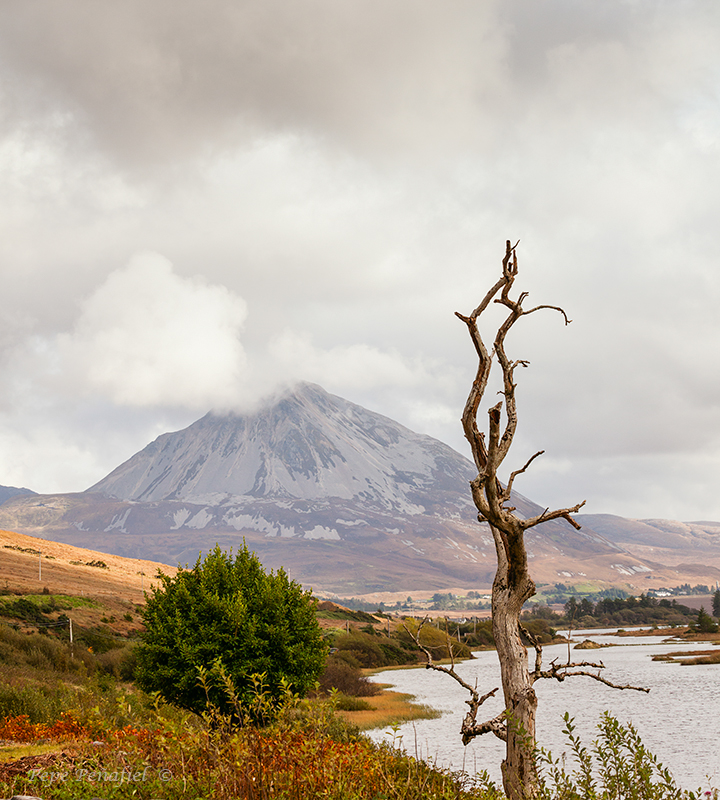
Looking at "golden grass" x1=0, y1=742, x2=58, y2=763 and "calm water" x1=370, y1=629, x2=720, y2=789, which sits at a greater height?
"golden grass" x1=0, y1=742, x2=58, y2=763

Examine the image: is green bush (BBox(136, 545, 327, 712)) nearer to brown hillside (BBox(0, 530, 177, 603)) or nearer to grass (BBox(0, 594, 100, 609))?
grass (BBox(0, 594, 100, 609))

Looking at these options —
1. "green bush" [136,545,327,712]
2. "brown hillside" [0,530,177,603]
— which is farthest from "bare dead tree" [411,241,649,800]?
"brown hillside" [0,530,177,603]

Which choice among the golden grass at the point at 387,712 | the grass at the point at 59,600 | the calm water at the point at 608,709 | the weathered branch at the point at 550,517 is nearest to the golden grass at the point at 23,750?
the calm water at the point at 608,709

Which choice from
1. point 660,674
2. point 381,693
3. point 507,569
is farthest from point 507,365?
point 660,674

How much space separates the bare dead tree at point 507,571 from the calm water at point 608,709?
3.46 ft

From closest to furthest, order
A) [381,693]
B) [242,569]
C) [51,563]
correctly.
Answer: [242,569], [381,693], [51,563]

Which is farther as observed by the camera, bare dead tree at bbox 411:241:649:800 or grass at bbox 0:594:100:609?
grass at bbox 0:594:100:609

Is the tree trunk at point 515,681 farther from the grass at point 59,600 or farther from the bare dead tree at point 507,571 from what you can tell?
the grass at point 59,600

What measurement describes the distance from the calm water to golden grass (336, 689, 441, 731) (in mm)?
846

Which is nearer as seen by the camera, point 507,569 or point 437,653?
point 507,569

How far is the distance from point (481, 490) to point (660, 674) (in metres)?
67.9

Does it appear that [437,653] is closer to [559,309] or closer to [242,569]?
[242,569]

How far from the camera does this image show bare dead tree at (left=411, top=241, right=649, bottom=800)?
24.3 feet

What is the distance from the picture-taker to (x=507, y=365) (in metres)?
8.26
